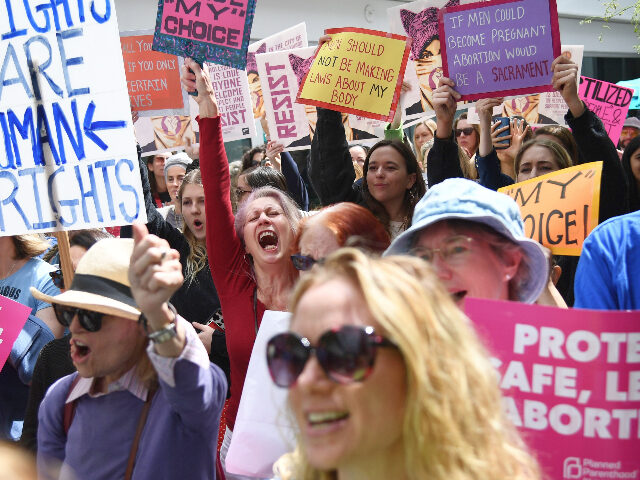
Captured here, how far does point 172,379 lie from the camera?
6.16ft

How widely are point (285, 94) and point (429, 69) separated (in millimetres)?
1340

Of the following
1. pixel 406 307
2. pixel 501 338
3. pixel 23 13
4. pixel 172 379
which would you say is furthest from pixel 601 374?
pixel 23 13

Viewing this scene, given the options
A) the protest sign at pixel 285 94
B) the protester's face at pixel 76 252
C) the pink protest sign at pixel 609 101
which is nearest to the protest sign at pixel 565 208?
the protester's face at pixel 76 252

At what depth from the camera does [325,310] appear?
4.56 ft

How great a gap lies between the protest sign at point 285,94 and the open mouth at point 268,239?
2.92 meters

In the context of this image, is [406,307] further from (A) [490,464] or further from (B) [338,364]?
(A) [490,464]

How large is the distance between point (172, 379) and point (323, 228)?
1038 millimetres

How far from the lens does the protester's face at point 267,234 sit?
316 centimetres

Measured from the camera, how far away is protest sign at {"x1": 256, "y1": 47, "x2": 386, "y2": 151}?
604cm

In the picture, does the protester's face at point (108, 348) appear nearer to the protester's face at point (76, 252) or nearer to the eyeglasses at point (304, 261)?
the eyeglasses at point (304, 261)

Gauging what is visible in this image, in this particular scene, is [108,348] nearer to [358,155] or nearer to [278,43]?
[278,43]

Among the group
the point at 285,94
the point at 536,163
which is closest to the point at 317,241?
the point at 536,163

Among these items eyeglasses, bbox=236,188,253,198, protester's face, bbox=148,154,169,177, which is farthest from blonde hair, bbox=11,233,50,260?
protester's face, bbox=148,154,169,177

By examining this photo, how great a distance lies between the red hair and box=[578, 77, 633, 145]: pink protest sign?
4.08 meters
